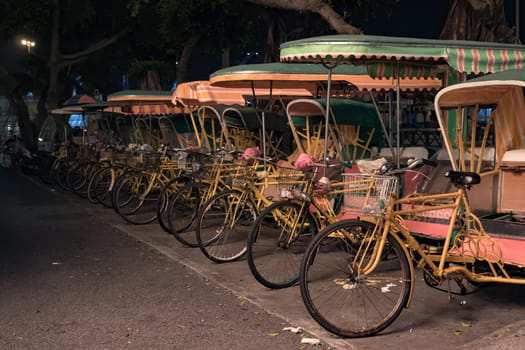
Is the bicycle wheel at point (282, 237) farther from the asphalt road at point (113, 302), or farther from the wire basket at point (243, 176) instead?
the wire basket at point (243, 176)

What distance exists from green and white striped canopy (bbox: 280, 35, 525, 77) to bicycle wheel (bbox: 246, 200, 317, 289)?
141 centimetres

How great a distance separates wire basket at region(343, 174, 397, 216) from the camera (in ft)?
16.7

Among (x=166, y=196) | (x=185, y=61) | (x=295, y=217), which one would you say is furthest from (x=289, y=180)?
(x=185, y=61)

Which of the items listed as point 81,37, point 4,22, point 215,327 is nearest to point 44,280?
point 215,327

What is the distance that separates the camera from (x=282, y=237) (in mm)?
6801

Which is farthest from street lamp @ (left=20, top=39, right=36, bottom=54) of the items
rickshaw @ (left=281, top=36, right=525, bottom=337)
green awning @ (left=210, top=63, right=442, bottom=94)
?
rickshaw @ (left=281, top=36, right=525, bottom=337)

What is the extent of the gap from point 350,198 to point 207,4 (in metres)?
15.1

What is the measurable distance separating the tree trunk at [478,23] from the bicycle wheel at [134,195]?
567cm

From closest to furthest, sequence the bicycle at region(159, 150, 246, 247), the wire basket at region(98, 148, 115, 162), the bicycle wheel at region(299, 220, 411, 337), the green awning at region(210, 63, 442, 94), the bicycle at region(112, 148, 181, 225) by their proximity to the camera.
Answer: the bicycle wheel at region(299, 220, 411, 337) → the green awning at region(210, 63, 442, 94) → the bicycle at region(159, 150, 246, 247) → the bicycle at region(112, 148, 181, 225) → the wire basket at region(98, 148, 115, 162)

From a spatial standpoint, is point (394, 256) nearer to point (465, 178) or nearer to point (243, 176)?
point (465, 178)

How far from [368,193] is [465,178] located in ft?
3.09

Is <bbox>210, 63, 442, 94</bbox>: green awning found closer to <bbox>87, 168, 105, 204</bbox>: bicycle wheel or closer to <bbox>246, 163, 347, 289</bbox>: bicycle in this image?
<bbox>246, 163, 347, 289</bbox>: bicycle

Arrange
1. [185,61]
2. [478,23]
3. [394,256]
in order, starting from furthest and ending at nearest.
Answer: [185,61] < [478,23] < [394,256]

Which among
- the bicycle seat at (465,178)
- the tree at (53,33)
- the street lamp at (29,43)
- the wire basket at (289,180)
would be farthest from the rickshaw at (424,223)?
the street lamp at (29,43)
